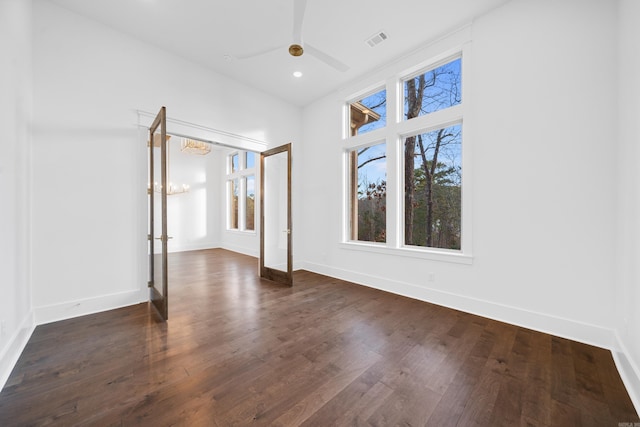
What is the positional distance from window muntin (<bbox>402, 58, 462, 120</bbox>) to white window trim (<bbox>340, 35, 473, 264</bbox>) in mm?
79

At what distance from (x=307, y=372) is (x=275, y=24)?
3760mm

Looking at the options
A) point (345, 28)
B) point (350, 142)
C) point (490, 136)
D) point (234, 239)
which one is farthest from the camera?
point (234, 239)

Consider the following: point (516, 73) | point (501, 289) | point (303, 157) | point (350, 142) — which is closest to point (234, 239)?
Answer: point (303, 157)

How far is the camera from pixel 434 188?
3.64 m

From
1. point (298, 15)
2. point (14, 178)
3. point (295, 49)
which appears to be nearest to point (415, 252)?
point (295, 49)

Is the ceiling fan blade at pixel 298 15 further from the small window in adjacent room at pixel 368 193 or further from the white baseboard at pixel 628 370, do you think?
the white baseboard at pixel 628 370

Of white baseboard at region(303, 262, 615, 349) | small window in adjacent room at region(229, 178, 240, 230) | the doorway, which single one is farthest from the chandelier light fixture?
white baseboard at region(303, 262, 615, 349)

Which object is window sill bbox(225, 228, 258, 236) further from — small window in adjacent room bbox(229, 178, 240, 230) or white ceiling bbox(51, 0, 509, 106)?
white ceiling bbox(51, 0, 509, 106)

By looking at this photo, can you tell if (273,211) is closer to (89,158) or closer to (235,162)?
(89,158)

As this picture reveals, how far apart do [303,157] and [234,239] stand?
3.97m

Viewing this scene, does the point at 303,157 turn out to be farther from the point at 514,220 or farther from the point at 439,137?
the point at 514,220

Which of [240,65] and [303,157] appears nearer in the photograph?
[240,65]

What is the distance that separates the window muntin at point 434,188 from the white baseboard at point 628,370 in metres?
1.58

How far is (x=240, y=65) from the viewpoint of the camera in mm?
3994
